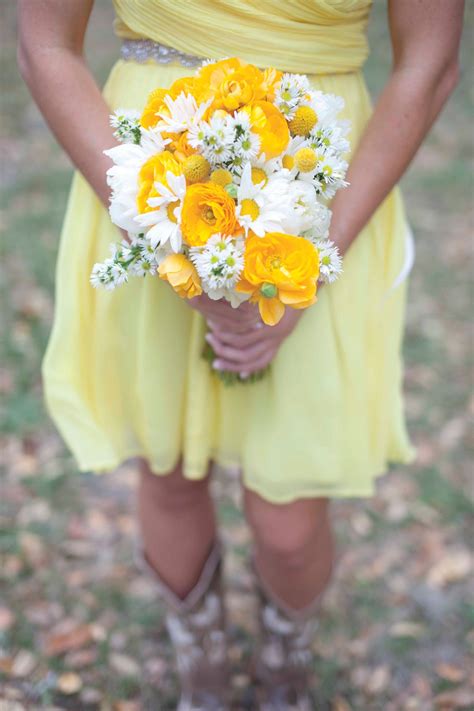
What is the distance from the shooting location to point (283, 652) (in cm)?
199

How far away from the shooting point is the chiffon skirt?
1.58 meters

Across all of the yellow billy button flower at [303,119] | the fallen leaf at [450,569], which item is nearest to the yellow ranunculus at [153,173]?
the yellow billy button flower at [303,119]

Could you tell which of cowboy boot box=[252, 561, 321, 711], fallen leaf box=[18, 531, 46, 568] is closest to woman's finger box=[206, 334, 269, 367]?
cowboy boot box=[252, 561, 321, 711]

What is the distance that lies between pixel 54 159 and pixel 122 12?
4.83 meters

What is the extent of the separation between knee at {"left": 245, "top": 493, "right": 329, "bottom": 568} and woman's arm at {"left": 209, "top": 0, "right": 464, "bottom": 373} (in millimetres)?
407

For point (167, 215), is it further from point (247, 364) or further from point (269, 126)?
point (247, 364)

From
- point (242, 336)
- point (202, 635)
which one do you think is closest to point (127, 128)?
point (242, 336)

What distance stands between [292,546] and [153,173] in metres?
0.95

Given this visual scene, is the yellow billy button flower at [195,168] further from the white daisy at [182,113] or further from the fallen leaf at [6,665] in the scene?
the fallen leaf at [6,665]

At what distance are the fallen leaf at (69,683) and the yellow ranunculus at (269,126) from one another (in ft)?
5.72

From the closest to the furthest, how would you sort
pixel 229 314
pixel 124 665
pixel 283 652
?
pixel 229 314 < pixel 283 652 < pixel 124 665

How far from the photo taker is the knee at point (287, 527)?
1677mm

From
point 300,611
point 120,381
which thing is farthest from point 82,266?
point 300,611

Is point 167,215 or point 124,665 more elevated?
point 167,215
